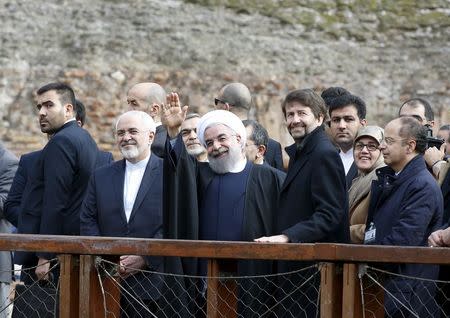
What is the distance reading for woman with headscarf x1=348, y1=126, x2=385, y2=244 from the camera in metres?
8.66

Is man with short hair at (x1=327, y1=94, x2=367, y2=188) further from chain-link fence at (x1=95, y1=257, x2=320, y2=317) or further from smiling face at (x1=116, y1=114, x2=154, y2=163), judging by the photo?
chain-link fence at (x1=95, y1=257, x2=320, y2=317)

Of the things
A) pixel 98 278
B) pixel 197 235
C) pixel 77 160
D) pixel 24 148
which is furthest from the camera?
pixel 24 148

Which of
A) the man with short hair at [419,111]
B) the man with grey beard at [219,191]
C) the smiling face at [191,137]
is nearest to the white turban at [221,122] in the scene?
the man with grey beard at [219,191]

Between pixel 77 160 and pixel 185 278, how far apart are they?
1.50 meters

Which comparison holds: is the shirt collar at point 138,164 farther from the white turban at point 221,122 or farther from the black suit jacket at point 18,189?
the black suit jacket at point 18,189

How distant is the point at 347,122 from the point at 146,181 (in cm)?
160

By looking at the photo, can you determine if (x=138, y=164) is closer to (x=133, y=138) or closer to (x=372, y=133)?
(x=133, y=138)

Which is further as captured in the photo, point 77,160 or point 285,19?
point 285,19

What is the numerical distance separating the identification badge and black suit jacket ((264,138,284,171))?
2.09 meters

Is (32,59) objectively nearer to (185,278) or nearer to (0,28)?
(0,28)

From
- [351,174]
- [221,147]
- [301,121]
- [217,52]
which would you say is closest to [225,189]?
[221,147]

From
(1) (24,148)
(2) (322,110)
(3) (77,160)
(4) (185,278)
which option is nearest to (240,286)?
(4) (185,278)

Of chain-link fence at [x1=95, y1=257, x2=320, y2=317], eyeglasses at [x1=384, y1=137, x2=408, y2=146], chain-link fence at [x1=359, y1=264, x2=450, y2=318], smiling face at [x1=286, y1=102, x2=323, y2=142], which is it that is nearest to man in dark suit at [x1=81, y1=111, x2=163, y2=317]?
chain-link fence at [x1=95, y1=257, x2=320, y2=317]

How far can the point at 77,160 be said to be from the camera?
9078mm
